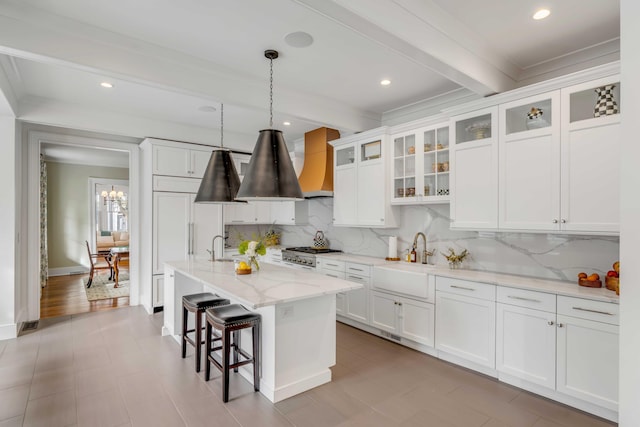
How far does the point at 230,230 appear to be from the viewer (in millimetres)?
6246

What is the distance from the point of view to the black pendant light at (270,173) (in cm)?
273

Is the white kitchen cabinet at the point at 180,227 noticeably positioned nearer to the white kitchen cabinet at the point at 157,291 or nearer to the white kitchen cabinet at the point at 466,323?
the white kitchen cabinet at the point at 157,291

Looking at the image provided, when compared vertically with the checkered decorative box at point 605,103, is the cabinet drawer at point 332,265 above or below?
A: below

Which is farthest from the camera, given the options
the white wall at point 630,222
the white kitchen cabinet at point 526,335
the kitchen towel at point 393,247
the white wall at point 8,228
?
the kitchen towel at point 393,247

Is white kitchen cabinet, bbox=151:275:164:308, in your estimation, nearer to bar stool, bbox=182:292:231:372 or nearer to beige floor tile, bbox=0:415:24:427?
bar stool, bbox=182:292:231:372

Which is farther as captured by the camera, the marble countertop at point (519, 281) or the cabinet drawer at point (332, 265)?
the cabinet drawer at point (332, 265)

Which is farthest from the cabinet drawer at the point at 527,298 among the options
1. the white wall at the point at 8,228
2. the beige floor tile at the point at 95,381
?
the white wall at the point at 8,228

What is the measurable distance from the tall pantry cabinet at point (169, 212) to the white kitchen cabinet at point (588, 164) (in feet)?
15.4

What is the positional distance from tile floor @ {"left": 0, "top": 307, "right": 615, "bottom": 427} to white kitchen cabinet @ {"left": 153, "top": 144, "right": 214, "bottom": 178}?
2500 mm

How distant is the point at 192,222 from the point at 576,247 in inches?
191

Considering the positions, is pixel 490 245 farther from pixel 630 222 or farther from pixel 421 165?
pixel 630 222

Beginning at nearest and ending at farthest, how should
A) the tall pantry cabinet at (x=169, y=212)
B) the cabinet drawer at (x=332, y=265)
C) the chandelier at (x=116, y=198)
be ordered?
the cabinet drawer at (x=332, y=265)
the tall pantry cabinet at (x=169, y=212)
the chandelier at (x=116, y=198)

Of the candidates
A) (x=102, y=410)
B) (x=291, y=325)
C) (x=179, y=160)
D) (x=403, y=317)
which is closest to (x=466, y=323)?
(x=403, y=317)

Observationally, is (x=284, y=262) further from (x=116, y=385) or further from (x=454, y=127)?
(x=454, y=127)
